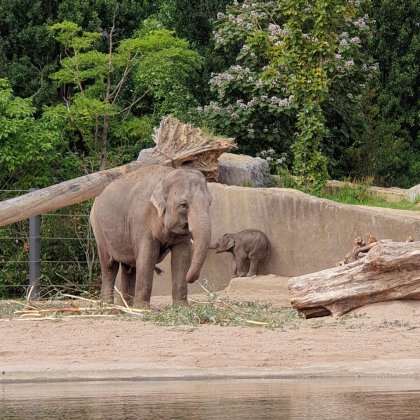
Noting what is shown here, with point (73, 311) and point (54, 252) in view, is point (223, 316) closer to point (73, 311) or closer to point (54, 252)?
point (73, 311)

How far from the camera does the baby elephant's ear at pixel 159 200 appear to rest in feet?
42.2

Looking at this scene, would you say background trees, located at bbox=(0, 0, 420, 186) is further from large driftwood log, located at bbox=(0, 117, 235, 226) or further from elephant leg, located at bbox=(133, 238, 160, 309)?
elephant leg, located at bbox=(133, 238, 160, 309)

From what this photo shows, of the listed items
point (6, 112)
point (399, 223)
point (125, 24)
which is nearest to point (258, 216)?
point (399, 223)

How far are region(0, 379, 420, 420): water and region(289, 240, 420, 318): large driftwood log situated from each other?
2.50 metres

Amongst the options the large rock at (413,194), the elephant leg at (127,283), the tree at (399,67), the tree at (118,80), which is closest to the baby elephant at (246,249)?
the elephant leg at (127,283)

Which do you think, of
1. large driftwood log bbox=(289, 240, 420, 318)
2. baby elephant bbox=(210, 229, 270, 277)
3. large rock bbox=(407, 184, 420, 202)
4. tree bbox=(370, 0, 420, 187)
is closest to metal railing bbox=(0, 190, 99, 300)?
baby elephant bbox=(210, 229, 270, 277)

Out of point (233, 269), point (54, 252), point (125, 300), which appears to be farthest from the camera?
point (54, 252)

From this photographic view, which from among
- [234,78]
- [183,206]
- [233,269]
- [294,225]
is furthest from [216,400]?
[234,78]

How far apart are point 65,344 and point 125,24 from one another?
17905 millimetres

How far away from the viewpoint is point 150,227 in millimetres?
13273

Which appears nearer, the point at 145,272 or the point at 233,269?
the point at 145,272

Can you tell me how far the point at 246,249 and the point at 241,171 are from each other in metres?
2.39

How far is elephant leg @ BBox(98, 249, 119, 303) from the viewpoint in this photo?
1455 centimetres

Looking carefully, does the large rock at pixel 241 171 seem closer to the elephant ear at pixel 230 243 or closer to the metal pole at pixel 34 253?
the elephant ear at pixel 230 243
